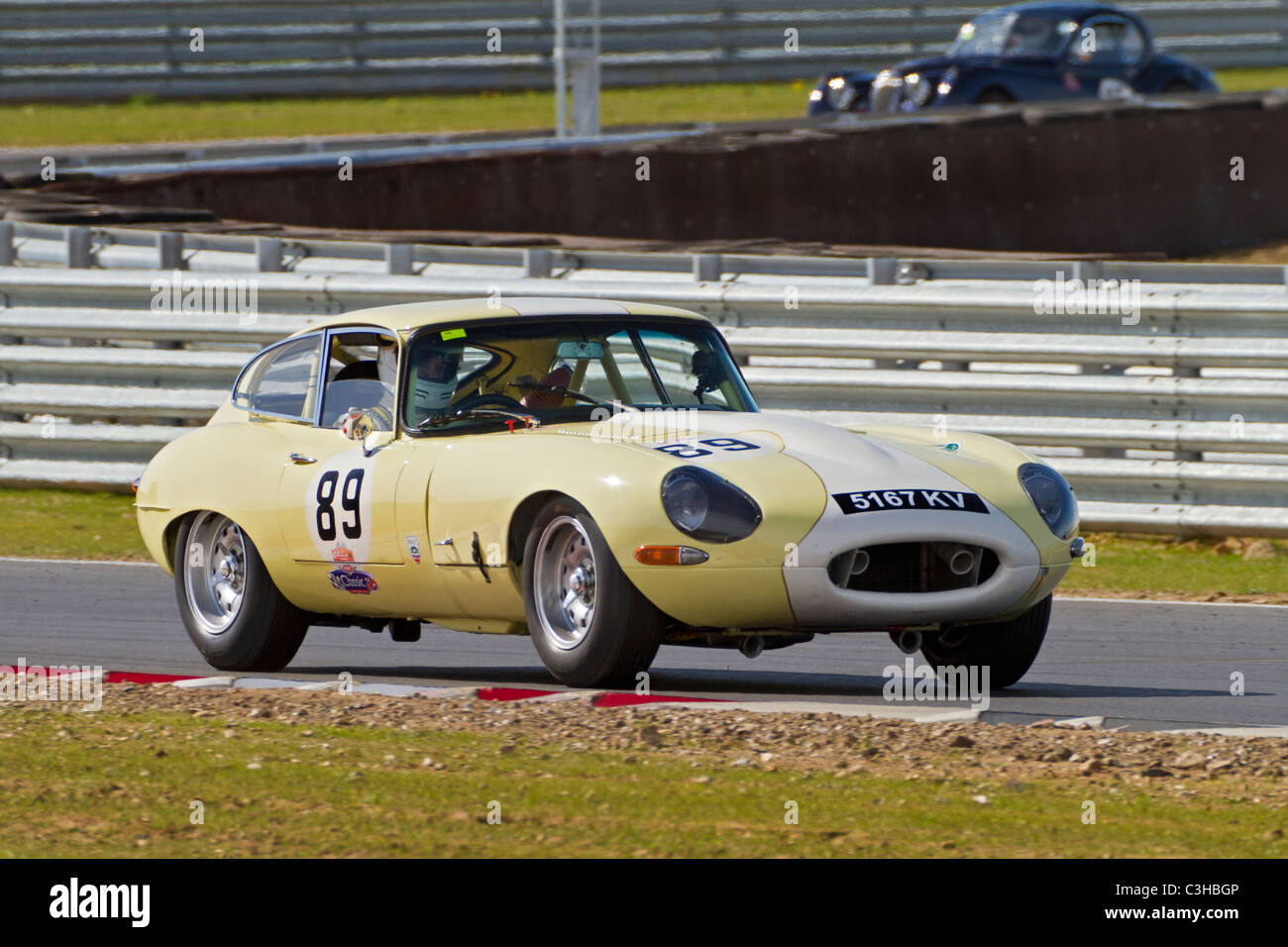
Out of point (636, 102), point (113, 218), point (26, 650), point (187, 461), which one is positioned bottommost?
point (26, 650)

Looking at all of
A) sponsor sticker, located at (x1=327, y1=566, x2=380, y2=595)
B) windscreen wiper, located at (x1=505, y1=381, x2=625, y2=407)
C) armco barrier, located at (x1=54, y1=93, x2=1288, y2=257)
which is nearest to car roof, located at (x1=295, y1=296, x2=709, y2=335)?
windscreen wiper, located at (x1=505, y1=381, x2=625, y2=407)

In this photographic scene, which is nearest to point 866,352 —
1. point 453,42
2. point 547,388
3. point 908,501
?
point 547,388

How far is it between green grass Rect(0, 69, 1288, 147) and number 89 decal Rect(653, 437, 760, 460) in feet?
78.8

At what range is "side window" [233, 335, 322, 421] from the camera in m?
8.13

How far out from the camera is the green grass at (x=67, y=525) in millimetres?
11820

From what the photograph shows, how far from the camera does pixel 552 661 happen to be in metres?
6.99

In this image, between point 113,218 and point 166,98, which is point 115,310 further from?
point 166,98

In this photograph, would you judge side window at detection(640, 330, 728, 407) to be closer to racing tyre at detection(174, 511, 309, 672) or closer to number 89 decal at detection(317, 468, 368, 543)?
number 89 decal at detection(317, 468, 368, 543)

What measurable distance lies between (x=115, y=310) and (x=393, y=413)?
628cm

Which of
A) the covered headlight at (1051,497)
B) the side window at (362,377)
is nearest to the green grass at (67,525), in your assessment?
the side window at (362,377)

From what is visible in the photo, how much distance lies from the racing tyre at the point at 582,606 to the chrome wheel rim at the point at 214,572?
1577 mm

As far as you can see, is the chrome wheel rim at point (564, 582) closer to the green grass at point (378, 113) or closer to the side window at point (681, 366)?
the side window at point (681, 366)
